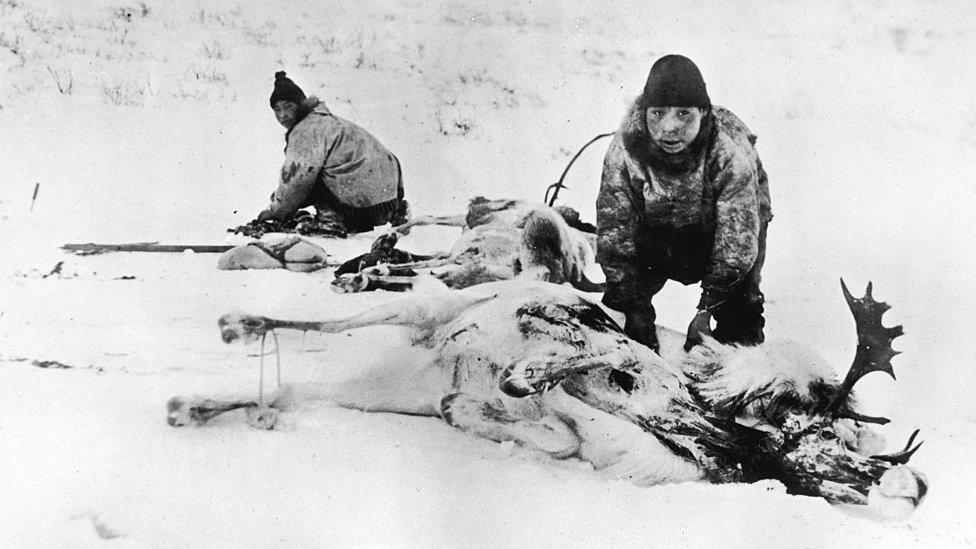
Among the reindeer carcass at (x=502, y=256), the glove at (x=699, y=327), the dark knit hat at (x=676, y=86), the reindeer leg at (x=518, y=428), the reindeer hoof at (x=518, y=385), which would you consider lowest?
the reindeer leg at (x=518, y=428)

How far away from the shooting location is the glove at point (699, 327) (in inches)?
117

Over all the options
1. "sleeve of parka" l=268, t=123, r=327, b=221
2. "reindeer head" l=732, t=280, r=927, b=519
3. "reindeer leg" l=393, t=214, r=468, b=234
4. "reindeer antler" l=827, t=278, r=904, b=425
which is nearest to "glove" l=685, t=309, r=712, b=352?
"reindeer head" l=732, t=280, r=927, b=519

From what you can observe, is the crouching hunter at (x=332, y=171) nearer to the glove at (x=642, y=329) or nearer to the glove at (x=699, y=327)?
the glove at (x=642, y=329)

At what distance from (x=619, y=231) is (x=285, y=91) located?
1.25 metres

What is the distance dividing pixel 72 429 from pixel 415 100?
156 centimetres

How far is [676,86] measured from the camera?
2.92 metres

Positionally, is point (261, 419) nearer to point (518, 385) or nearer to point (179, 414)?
point (179, 414)

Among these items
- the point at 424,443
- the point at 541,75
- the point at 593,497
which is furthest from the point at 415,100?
the point at 593,497

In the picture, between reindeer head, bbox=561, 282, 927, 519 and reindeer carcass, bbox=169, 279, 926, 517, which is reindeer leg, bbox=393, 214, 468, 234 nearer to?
reindeer carcass, bbox=169, 279, 926, 517

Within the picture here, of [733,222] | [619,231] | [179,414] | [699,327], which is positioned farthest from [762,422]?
[179,414]

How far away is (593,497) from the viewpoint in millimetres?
2934

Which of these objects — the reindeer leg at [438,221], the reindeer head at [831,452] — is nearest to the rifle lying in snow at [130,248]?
the reindeer leg at [438,221]

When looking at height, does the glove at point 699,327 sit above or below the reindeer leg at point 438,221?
below

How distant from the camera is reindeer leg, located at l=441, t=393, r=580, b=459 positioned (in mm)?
2947
